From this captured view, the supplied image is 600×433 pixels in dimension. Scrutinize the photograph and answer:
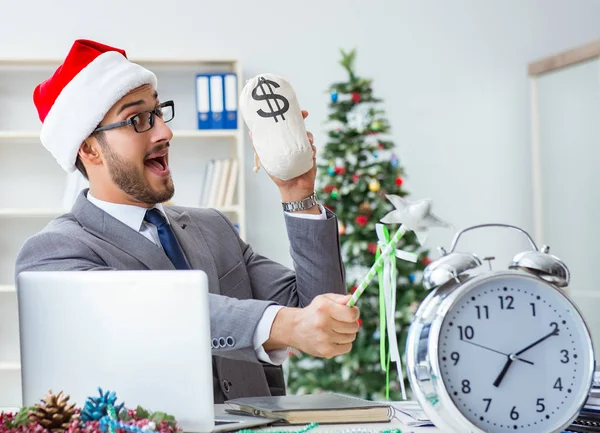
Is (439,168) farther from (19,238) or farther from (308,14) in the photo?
(19,238)

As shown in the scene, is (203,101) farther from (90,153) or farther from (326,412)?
(326,412)

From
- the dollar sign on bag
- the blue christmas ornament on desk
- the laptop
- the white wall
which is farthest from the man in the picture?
the white wall

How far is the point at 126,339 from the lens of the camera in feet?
3.98

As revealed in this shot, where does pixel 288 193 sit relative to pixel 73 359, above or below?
above

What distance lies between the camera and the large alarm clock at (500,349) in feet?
3.61

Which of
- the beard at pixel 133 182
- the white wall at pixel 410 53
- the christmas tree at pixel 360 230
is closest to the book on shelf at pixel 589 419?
the beard at pixel 133 182

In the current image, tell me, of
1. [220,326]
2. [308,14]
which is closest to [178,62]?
[308,14]

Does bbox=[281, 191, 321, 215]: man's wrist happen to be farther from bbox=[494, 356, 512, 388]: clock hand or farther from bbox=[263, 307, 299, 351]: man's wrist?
bbox=[494, 356, 512, 388]: clock hand

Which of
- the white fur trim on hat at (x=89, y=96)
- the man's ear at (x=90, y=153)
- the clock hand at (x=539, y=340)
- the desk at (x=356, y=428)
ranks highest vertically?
the white fur trim on hat at (x=89, y=96)

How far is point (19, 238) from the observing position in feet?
15.1

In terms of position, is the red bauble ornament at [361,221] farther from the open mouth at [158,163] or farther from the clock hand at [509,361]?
the clock hand at [509,361]

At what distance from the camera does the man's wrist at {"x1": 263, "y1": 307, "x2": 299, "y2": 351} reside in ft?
4.70

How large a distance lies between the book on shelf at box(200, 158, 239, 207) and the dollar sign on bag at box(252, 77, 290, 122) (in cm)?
288

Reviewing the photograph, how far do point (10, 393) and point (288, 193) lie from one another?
11.0 ft
